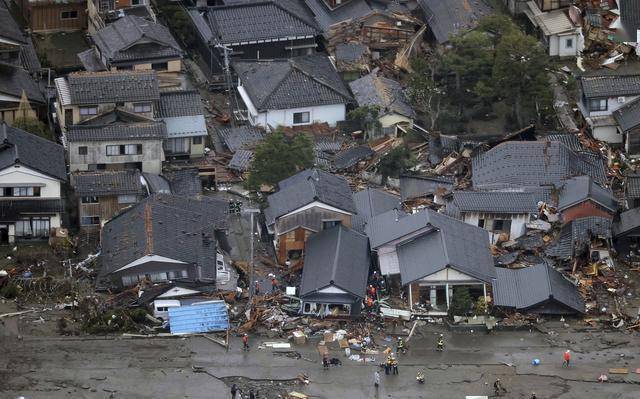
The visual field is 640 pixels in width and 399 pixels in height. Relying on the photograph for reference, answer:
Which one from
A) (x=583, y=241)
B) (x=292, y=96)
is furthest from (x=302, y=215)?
(x=583, y=241)

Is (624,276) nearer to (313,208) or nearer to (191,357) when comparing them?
(313,208)

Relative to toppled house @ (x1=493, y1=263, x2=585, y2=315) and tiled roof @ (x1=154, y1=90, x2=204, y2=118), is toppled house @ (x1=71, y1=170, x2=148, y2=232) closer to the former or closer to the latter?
tiled roof @ (x1=154, y1=90, x2=204, y2=118)

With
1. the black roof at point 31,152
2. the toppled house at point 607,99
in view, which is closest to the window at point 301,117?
the black roof at point 31,152

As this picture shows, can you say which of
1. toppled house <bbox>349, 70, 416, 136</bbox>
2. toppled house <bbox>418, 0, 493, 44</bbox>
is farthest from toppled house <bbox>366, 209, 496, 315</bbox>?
toppled house <bbox>418, 0, 493, 44</bbox>

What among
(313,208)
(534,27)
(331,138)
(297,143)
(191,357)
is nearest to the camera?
(191,357)

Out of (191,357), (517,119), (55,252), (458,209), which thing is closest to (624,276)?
(458,209)

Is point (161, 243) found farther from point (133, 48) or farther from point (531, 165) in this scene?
point (531, 165)

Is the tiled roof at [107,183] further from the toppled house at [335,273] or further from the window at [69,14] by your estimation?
the window at [69,14]
